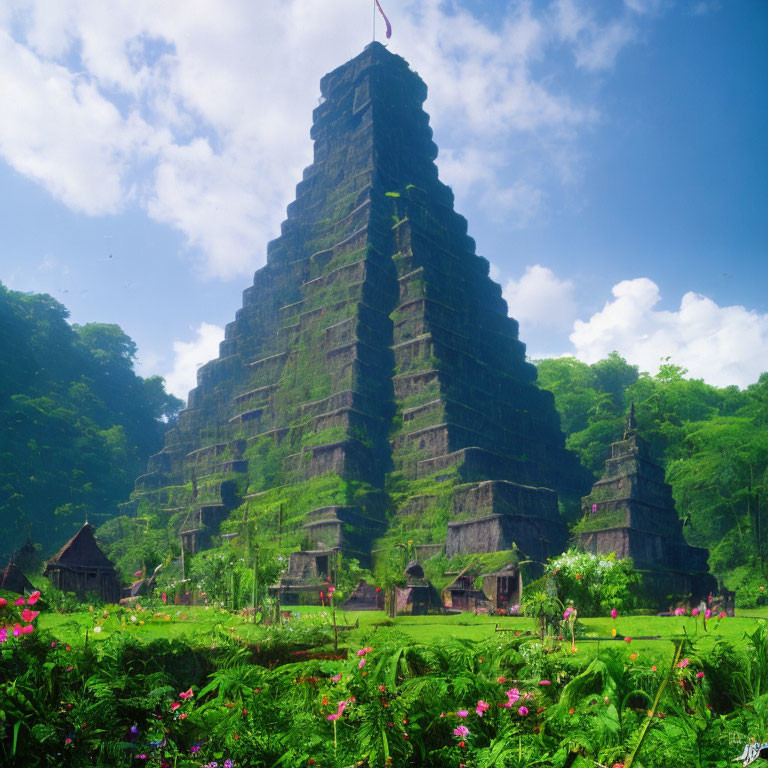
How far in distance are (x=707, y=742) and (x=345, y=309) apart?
1734 inches


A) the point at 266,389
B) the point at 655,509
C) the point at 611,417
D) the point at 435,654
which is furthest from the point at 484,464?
the point at 435,654

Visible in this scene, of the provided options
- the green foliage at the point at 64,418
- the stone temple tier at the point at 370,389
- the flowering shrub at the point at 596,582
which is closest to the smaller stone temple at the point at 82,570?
the stone temple tier at the point at 370,389

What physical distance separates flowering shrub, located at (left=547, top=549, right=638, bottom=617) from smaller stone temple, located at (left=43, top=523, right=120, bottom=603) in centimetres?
1551

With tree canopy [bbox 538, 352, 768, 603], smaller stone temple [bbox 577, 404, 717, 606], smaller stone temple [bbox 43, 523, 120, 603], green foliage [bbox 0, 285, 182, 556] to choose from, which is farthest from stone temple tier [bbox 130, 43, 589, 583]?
smaller stone temple [bbox 43, 523, 120, 603]

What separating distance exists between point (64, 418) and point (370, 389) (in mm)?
28642

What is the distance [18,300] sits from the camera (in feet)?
221

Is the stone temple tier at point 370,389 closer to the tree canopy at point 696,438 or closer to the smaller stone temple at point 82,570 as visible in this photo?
the tree canopy at point 696,438

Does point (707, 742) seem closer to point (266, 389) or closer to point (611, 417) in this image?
point (266, 389)

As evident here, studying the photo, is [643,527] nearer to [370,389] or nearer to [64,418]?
[370,389]

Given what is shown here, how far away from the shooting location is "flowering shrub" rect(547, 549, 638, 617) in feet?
81.5

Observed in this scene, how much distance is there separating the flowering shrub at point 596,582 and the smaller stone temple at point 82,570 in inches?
611

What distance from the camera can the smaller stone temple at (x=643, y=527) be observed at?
32.9m

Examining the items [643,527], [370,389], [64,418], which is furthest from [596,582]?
[64,418]

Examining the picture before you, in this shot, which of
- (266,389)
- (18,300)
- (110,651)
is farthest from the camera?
(18,300)
